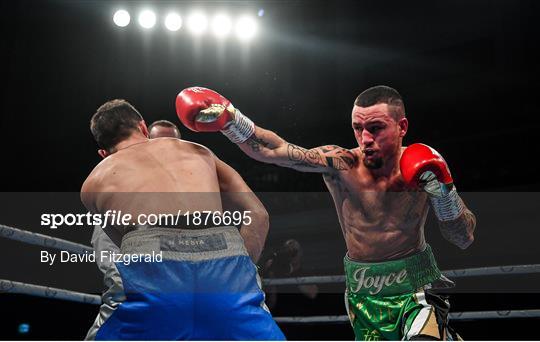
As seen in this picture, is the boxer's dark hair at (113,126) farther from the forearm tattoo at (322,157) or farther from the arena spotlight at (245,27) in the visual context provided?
the arena spotlight at (245,27)

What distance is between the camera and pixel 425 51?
8141mm

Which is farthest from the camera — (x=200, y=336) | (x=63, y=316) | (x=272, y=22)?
(x=272, y=22)

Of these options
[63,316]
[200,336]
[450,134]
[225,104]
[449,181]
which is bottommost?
[63,316]

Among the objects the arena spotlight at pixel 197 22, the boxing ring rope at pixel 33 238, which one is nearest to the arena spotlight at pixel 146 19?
the arena spotlight at pixel 197 22

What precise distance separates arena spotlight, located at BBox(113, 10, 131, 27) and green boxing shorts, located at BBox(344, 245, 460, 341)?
3941 mm

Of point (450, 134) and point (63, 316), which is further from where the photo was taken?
point (450, 134)

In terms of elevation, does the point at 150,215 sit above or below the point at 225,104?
below

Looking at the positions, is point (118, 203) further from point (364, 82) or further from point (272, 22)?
point (364, 82)

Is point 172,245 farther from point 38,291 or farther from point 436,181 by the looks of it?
point 436,181

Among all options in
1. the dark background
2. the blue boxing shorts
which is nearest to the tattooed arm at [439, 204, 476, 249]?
the blue boxing shorts

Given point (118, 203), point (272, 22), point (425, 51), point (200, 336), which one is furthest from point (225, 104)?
point (425, 51)

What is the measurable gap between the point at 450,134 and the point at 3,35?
4934 millimetres

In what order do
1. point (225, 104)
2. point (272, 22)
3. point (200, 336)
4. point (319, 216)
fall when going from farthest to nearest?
point (319, 216), point (272, 22), point (225, 104), point (200, 336)

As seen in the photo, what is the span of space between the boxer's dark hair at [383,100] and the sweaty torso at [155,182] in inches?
39.1
